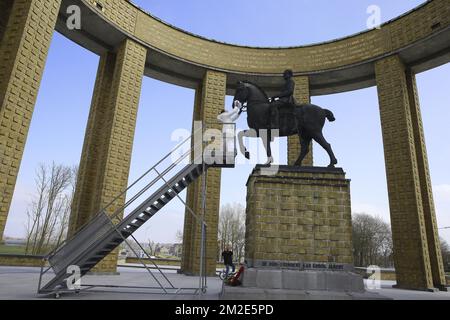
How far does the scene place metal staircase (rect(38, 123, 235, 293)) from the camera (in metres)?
7.03

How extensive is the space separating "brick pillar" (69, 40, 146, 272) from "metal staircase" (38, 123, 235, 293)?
6.45 meters

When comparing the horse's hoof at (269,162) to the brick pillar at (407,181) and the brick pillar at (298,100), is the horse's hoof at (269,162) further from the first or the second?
the brick pillar at (407,181)

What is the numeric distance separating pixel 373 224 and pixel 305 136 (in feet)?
192

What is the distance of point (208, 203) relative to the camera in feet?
56.3

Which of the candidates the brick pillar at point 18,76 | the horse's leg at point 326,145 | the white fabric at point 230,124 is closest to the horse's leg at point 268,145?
the white fabric at point 230,124

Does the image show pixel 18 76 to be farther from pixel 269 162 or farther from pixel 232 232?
pixel 232 232

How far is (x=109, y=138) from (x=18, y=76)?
5.27 metres

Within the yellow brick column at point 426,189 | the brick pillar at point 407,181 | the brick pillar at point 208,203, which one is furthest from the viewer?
the brick pillar at point 208,203

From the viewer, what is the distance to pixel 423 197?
15320 mm

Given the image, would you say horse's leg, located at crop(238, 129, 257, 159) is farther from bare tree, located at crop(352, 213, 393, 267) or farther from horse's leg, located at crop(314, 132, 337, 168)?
bare tree, located at crop(352, 213, 393, 267)

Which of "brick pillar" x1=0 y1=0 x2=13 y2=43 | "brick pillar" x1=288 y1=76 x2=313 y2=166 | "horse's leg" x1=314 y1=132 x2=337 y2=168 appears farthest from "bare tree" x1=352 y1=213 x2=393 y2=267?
"brick pillar" x1=0 y1=0 x2=13 y2=43

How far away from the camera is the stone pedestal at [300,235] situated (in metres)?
7.00

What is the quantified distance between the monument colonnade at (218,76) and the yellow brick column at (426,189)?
51 millimetres
